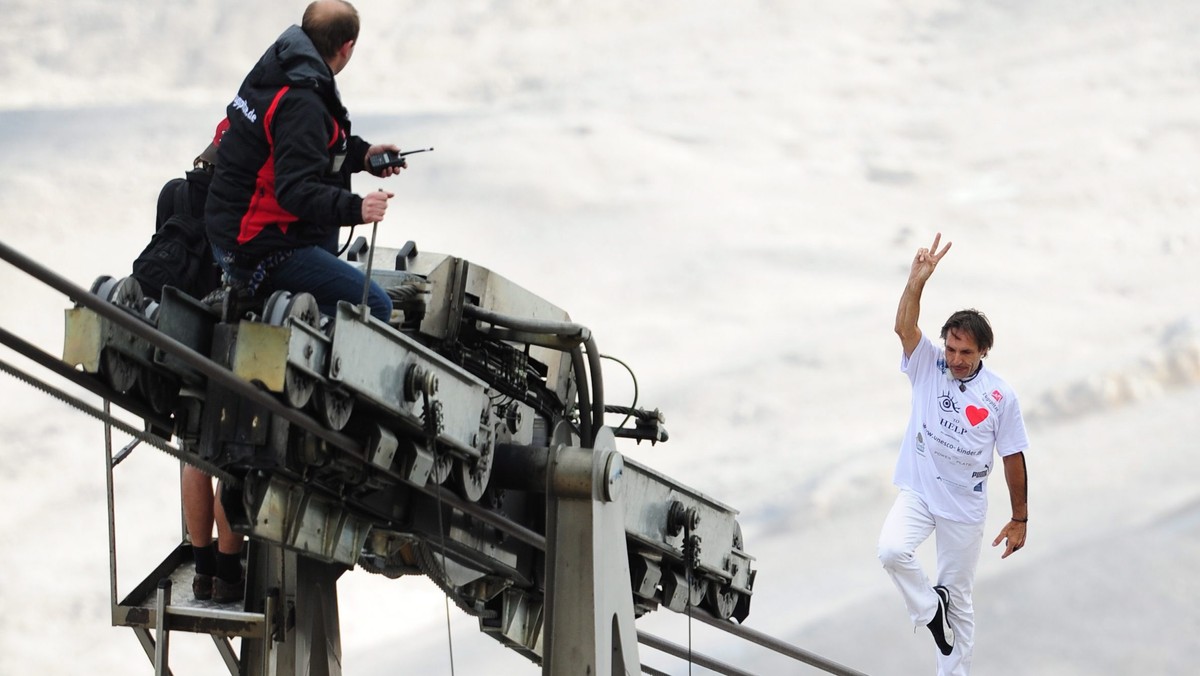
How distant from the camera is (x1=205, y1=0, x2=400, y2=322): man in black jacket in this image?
599 cm

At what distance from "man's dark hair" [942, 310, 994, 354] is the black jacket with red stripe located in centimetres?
296

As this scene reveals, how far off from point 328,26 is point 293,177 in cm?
58

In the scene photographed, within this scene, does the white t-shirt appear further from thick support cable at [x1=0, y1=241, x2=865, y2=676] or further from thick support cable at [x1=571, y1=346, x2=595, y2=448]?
thick support cable at [x1=571, y1=346, x2=595, y2=448]

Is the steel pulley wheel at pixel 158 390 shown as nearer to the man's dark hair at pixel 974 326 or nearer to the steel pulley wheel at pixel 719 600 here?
the steel pulley wheel at pixel 719 600

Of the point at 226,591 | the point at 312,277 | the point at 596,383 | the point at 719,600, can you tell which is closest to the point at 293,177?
the point at 312,277

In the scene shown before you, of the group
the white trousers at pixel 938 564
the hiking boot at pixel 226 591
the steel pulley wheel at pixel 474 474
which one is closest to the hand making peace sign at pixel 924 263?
the white trousers at pixel 938 564

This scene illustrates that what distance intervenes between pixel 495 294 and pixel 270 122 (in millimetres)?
1499

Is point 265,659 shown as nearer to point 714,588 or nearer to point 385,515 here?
point 385,515

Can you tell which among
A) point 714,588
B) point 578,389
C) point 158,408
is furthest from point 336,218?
point 714,588

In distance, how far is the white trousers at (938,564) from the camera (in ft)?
26.1

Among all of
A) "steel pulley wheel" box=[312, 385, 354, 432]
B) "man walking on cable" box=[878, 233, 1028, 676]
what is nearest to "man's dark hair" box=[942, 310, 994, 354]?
"man walking on cable" box=[878, 233, 1028, 676]

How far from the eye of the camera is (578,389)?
23.5 feet

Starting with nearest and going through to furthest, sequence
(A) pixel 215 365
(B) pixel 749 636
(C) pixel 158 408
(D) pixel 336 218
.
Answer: (A) pixel 215 365
(D) pixel 336 218
(C) pixel 158 408
(B) pixel 749 636

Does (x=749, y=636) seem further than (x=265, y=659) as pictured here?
Yes
